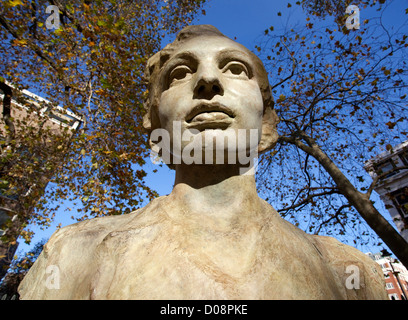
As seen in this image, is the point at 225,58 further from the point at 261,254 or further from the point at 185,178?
the point at 261,254

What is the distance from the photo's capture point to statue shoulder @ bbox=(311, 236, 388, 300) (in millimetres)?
1555

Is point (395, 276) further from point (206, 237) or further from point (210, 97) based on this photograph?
point (210, 97)

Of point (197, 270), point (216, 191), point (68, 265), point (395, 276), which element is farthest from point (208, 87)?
point (395, 276)

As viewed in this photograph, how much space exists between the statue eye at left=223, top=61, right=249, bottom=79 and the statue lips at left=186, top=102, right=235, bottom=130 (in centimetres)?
41

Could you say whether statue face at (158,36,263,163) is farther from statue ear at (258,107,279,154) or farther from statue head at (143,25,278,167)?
statue ear at (258,107,279,154)

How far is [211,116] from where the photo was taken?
1712 mm

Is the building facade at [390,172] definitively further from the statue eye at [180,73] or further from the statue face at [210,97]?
the statue eye at [180,73]

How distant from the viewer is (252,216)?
1715 mm

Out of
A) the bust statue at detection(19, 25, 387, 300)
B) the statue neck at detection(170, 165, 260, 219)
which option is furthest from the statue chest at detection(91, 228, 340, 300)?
the statue neck at detection(170, 165, 260, 219)

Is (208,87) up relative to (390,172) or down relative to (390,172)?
down

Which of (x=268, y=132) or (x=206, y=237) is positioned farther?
(x=268, y=132)

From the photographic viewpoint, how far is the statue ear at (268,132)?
93.0 inches

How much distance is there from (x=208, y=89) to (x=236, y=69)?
379 mm
